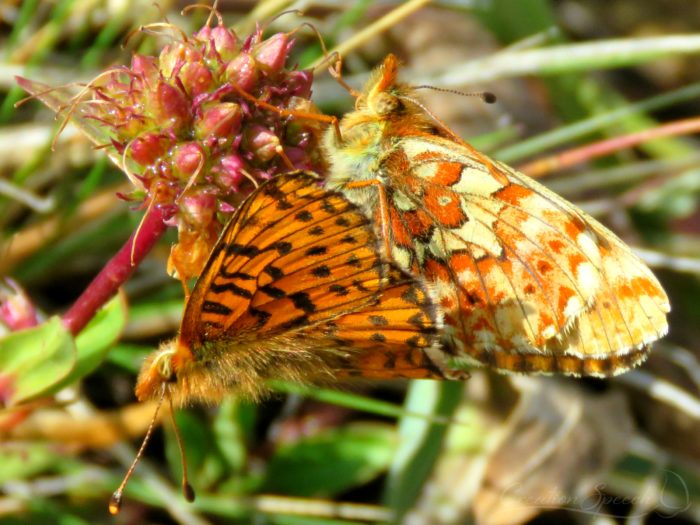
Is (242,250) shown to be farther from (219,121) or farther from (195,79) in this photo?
(195,79)

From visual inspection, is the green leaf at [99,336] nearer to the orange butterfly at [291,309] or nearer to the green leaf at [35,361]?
the green leaf at [35,361]

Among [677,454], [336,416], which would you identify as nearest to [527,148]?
[336,416]

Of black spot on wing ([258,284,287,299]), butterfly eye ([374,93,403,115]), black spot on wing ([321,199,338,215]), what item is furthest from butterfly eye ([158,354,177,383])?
butterfly eye ([374,93,403,115])

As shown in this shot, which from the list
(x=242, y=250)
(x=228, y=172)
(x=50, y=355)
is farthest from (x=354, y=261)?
(x=50, y=355)

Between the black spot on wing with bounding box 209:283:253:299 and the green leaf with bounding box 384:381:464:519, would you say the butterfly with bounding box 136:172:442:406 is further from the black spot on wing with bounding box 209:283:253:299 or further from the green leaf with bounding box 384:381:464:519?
the green leaf with bounding box 384:381:464:519

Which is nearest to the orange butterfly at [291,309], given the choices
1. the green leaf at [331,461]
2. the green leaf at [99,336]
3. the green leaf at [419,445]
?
the green leaf at [99,336]

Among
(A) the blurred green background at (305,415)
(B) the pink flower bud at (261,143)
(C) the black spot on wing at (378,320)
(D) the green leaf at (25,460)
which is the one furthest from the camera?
(A) the blurred green background at (305,415)
